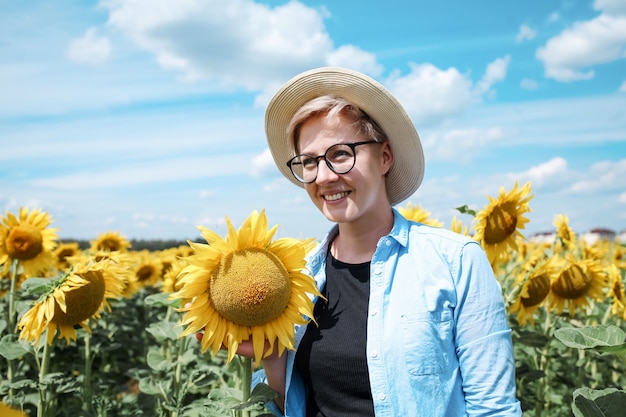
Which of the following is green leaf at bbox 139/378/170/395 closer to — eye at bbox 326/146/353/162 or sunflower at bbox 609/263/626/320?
eye at bbox 326/146/353/162

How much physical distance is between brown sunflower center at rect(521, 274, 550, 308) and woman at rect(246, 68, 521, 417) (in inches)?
54.5

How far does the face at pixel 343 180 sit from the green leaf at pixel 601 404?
1.00 meters

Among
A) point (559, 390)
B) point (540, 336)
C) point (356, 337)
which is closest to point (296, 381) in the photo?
point (356, 337)

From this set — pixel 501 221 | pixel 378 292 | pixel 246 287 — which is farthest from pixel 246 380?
pixel 501 221

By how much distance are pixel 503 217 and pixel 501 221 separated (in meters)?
0.03

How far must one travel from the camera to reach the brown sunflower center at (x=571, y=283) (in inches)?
158

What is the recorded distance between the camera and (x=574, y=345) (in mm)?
1730

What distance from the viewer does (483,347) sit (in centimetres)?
197

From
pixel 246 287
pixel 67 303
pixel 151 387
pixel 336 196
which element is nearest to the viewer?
pixel 246 287

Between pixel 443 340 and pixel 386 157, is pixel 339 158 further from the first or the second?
pixel 443 340

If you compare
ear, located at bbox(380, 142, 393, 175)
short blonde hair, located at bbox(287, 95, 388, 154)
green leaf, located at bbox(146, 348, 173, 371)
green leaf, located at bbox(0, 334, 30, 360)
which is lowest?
green leaf, located at bbox(146, 348, 173, 371)

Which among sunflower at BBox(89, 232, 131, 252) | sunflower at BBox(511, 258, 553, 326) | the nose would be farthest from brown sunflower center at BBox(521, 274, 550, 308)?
sunflower at BBox(89, 232, 131, 252)

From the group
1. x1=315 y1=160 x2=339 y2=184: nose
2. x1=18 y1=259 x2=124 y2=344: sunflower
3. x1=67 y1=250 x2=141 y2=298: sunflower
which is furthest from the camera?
x1=67 y1=250 x2=141 y2=298: sunflower

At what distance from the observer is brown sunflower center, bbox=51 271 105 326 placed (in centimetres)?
290
